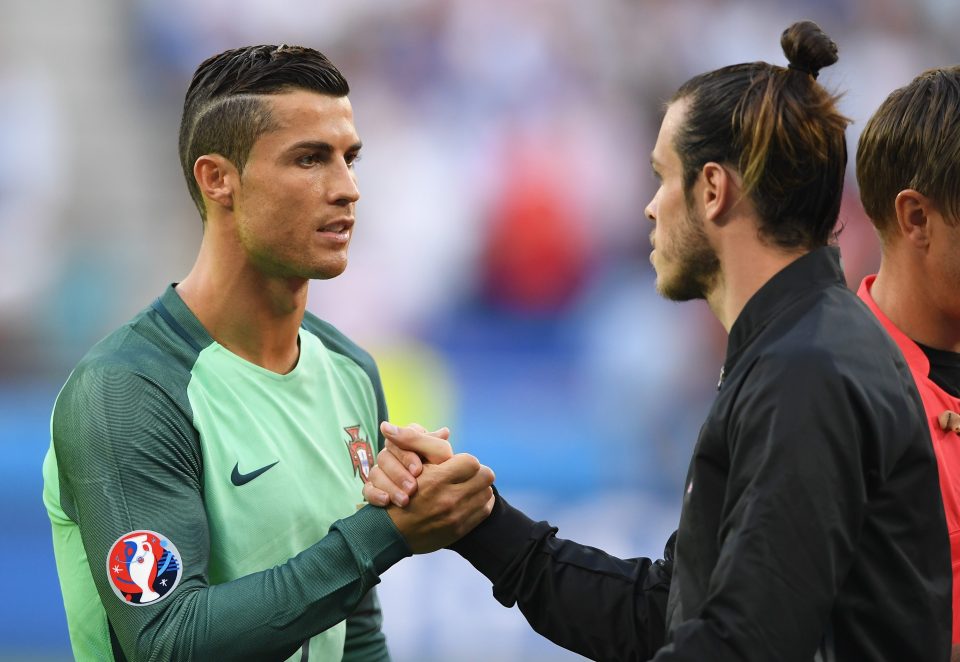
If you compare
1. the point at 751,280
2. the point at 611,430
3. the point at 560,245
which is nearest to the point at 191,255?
the point at 560,245

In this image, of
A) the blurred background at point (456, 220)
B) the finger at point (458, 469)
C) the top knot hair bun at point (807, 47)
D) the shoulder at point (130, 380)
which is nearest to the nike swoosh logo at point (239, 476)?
the shoulder at point (130, 380)

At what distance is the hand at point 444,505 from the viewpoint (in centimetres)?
238

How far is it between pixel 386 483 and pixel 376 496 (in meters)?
0.04

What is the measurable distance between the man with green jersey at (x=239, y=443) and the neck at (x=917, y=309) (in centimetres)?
93

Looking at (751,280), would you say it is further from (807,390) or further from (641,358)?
(641,358)

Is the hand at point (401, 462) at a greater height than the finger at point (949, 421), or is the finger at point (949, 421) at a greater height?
the hand at point (401, 462)

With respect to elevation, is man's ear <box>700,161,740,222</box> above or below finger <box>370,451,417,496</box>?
above

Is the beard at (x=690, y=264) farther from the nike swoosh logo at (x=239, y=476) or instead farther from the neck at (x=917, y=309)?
the nike swoosh logo at (x=239, y=476)

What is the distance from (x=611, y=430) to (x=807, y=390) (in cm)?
414

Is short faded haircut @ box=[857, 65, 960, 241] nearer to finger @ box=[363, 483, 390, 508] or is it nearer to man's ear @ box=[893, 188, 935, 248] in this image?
man's ear @ box=[893, 188, 935, 248]

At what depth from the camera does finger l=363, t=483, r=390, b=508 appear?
93.3 inches

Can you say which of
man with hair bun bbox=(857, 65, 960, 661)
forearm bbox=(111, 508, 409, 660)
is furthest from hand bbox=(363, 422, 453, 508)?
man with hair bun bbox=(857, 65, 960, 661)

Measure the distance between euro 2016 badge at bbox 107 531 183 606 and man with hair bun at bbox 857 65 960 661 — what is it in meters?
1.46

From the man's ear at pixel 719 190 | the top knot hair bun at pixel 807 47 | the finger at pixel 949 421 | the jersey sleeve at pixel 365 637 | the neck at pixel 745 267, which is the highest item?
the top knot hair bun at pixel 807 47
